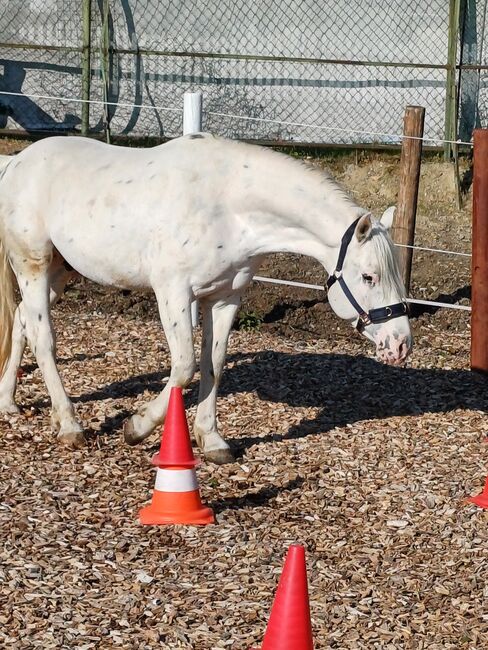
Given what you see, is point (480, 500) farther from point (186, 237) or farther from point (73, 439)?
point (73, 439)

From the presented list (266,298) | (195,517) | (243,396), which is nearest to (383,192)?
(266,298)

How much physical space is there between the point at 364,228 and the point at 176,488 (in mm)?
1465

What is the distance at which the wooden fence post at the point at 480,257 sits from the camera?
7.59 metres

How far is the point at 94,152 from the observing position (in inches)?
248

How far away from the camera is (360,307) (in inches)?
224

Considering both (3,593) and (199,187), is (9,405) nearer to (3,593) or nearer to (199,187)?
(199,187)

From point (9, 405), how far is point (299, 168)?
86.4 inches

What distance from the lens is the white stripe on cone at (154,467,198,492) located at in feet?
17.0

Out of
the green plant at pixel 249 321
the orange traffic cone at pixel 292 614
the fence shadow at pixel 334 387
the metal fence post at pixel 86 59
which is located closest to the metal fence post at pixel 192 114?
the green plant at pixel 249 321

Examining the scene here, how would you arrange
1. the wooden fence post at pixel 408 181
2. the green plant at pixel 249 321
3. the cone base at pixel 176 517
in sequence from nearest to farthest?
the cone base at pixel 176 517 → the green plant at pixel 249 321 → the wooden fence post at pixel 408 181

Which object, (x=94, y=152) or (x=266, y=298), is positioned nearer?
(x=94, y=152)

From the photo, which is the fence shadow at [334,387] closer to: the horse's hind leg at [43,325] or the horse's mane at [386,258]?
the horse's hind leg at [43,325]

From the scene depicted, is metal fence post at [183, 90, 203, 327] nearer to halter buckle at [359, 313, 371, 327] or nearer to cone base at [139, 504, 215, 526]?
halter buckle at [359, 313, 371, 327]

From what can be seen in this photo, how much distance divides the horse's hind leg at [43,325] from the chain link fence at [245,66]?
8564 millimetres
